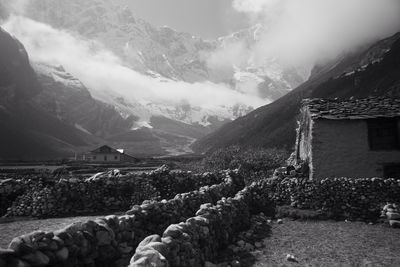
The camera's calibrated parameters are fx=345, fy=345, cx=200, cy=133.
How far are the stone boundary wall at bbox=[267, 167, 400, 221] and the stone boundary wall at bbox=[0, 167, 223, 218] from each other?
8.43 metres

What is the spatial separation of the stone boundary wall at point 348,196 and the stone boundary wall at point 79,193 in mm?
8431

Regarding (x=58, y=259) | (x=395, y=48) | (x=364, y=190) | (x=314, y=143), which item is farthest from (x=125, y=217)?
(x=395, y=48)

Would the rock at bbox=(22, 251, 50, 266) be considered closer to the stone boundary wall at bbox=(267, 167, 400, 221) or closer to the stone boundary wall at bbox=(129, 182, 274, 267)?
the stone boundary wall at bbox=(129, 182, 274, 267)

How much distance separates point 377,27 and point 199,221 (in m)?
181

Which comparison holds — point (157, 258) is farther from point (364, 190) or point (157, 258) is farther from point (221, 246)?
point (364, 190)

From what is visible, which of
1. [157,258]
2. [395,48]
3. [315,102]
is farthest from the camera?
[395,48]

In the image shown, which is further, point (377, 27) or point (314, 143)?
point (377, 27)

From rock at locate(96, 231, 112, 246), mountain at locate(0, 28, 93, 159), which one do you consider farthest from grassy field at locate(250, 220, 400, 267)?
mountain at locate(0, 28, 93, 159)

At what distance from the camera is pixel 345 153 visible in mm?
23172

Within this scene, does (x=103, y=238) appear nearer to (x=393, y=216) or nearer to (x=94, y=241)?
(x=94, y=241)

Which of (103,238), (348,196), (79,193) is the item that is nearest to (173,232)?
(103,238)

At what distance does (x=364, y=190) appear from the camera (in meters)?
19.0

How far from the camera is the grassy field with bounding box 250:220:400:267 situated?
1133 centimetres

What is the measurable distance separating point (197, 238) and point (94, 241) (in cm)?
307
